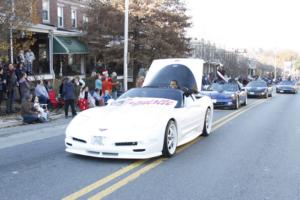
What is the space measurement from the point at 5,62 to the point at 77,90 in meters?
3.13

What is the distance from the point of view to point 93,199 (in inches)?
217

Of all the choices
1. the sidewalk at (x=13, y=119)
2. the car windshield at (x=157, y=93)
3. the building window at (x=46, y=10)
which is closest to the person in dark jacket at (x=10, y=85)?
the sidewalk at (x=13, y=119)

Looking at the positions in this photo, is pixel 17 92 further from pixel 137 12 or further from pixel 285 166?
pixel 137 12

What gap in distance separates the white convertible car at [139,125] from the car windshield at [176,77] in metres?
1.75

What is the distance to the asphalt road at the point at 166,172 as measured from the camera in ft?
19.4

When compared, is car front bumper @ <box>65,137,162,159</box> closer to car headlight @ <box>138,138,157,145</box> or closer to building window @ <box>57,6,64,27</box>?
car headlight @ <box>138,138,157,145</box>

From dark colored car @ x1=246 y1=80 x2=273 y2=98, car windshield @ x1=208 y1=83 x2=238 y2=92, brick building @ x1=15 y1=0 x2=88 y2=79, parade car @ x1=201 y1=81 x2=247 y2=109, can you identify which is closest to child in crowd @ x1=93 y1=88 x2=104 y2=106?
parade car @ x1=201 y1=81 x2=247 y2=109

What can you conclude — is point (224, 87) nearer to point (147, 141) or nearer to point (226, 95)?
point (226, 95)

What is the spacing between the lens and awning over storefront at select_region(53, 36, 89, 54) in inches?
1101

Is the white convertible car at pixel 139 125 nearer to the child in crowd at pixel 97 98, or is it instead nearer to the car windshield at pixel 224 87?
the child in crowd at pixel 97 98

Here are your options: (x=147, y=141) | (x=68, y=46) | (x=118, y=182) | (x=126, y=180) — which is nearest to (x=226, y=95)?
(x=68, y=46)

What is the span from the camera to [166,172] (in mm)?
7066

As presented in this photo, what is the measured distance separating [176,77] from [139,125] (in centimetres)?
517

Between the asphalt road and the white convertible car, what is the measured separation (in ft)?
0.73
